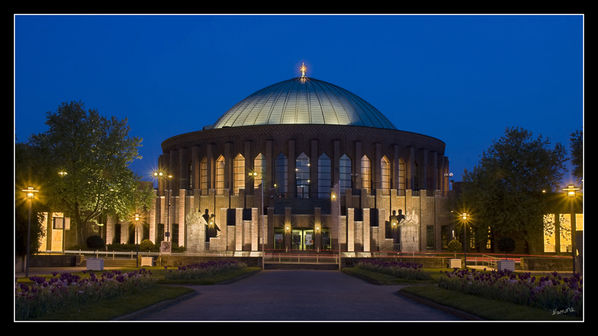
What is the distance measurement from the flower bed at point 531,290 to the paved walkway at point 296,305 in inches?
78.9

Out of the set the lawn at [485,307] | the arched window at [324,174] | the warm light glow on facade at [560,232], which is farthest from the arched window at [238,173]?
the lawn at [485,307]

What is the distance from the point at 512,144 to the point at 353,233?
55.6ft

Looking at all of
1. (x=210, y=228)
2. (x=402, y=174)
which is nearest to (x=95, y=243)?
(x=210, y=228)

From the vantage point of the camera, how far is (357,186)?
7156 centimetres

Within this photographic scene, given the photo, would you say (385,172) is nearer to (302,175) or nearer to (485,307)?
(302,175)

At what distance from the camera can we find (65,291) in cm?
1845

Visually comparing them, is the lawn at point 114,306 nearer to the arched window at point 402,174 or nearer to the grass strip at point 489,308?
the grass strip at point 489,308

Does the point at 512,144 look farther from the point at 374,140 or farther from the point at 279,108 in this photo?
the point at 279,108

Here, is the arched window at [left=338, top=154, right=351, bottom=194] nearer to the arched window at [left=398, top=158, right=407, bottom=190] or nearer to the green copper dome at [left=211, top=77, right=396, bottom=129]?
the green copper dome at [left=211, top=77, right=396, bottom=129]

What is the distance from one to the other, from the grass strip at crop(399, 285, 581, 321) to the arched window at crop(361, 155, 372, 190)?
4881 centimetres

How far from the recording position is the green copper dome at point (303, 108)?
79438mm

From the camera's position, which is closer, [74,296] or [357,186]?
[74,296]

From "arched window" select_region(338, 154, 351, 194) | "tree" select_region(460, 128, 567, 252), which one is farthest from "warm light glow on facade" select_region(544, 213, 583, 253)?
"arched window" select_region(338, 154, 351, 194)
